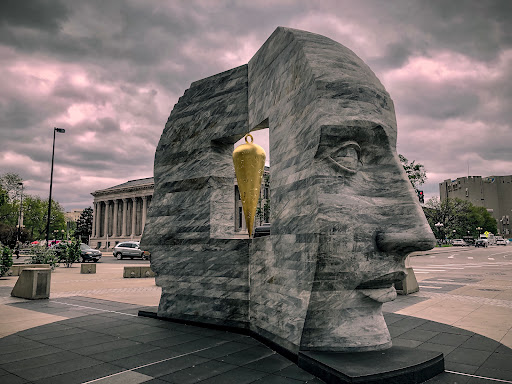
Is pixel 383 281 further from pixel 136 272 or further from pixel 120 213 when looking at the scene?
pixel 120 213

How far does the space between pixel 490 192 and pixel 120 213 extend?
11355cm

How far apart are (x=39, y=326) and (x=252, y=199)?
4810 millimetres

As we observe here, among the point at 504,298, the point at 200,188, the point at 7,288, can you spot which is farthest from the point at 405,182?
the point at 7,288

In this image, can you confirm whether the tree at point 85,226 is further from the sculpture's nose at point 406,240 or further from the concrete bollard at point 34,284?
the sculpture's nose at point 406,240

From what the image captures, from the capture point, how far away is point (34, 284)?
10594mm

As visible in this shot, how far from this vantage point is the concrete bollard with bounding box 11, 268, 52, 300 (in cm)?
1060

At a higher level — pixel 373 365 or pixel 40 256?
pixel 40 256

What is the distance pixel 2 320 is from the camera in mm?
7570

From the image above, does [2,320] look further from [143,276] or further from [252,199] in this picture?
[143,276]

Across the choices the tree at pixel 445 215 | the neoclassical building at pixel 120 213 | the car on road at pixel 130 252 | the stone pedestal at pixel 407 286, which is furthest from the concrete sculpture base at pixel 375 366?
the neoclassical building at pixel 120 213

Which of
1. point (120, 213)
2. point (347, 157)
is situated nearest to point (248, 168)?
point (347, 157)

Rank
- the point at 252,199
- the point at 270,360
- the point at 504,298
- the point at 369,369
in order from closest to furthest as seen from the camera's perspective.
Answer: the point at 369,369
the point at 270,360
the point at 252,199
the point at 504,298

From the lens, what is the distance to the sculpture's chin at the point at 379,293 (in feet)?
15.5

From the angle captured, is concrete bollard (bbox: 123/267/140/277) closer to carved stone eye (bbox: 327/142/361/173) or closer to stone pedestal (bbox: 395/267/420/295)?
stone pedestal (bbox: 395/267/420/295)
